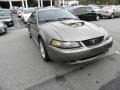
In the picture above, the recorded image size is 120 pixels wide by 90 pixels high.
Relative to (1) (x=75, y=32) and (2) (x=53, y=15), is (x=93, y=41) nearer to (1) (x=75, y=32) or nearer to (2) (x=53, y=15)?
(1) (x=75, y=32)

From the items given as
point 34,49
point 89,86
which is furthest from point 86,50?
point 34,49

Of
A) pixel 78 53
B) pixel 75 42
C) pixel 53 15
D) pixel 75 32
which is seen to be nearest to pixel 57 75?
pixel 78 53

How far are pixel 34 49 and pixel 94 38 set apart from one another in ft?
9.41

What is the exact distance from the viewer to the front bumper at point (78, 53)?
299 cm

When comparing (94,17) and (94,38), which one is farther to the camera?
(94,17)

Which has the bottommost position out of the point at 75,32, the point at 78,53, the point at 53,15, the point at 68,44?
the point at 78,53

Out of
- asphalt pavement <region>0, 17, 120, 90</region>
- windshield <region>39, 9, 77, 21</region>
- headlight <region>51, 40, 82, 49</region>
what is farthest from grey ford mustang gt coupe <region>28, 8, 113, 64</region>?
windshield <region>39, 9, 77, 21</region>

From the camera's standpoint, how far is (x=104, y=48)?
11.0 feet

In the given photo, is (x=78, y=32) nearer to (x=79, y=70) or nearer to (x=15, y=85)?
(x=79, y=70)

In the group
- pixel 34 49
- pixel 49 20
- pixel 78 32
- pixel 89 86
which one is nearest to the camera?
pixel 89 86

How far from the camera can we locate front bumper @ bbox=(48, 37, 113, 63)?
2.99 metres

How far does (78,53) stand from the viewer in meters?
2.97

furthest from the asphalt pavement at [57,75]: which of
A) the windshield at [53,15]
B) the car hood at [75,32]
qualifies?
the windshield at [53,15]

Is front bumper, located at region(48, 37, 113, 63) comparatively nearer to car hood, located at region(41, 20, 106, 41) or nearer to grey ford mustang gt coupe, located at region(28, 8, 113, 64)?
grey ford mustang gt coupe, located at region(28, 8, 113, 64)
